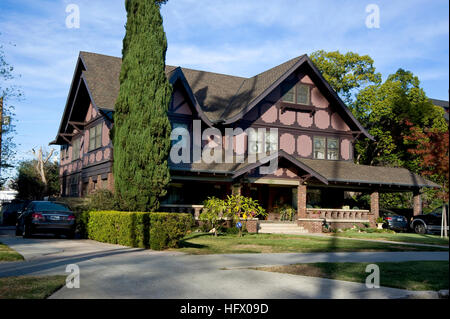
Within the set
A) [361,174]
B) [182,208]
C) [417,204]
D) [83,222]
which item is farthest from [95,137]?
[417,204]

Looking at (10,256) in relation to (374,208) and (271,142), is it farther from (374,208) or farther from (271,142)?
(374,208)

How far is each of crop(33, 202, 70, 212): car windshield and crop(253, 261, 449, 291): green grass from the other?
11.6 meters

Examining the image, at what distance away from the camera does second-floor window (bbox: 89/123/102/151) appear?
89.3 ft

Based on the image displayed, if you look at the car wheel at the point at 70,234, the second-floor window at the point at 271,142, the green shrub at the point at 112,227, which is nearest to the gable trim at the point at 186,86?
the second-floor window at the point at 271,142

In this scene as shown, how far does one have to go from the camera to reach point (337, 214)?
27.7 m

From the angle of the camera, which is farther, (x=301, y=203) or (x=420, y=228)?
(x=420, y=228)

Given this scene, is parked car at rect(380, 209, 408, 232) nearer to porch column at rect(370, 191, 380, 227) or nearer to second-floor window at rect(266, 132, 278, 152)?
porch column at rect(370, 191, 380, 227)

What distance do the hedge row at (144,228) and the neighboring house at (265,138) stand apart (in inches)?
297

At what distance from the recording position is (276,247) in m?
15.6

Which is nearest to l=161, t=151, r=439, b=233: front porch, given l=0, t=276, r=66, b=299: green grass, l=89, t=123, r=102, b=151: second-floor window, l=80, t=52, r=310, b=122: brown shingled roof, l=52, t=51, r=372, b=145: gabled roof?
l=52, t=51, r=372, b=145: gabled roof

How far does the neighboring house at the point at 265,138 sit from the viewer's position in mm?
25172

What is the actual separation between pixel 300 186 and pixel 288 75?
6668 millimetres

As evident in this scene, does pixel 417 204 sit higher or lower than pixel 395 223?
higher

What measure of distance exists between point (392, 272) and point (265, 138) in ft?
60.4
